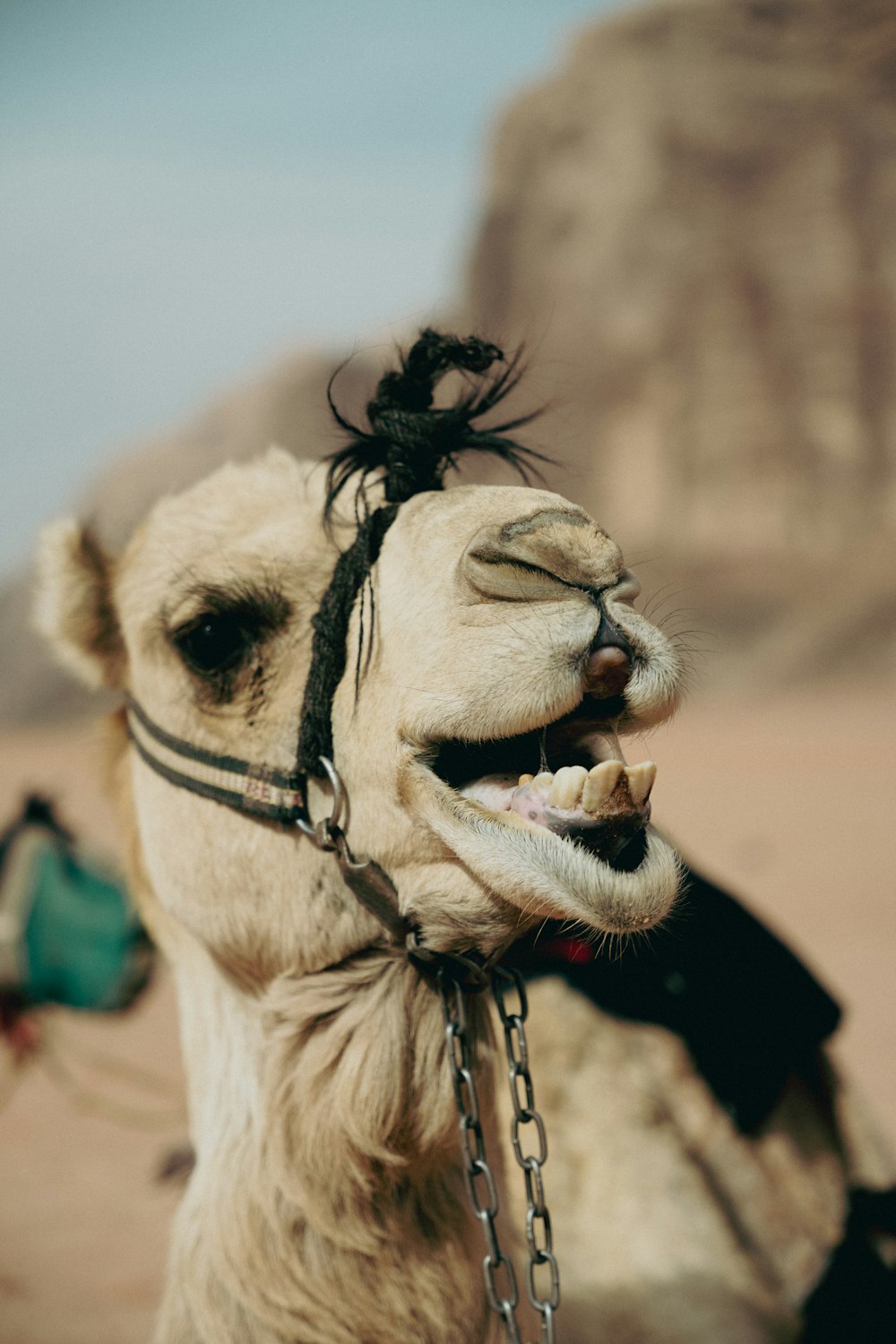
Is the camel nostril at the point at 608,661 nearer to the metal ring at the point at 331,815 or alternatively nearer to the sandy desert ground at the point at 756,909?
the sandy desert ground at the point at 756,909

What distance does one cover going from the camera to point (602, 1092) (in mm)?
2547

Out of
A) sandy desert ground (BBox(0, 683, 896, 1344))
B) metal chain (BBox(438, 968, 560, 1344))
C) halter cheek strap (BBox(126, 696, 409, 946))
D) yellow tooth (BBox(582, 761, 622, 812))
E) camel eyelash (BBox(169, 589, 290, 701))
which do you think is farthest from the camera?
sandy desert ground (BBox(0, 683, 896, 1344))

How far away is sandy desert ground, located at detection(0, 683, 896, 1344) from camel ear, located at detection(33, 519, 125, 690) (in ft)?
0.71

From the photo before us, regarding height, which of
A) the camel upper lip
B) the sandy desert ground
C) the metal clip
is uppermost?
the camel upper lip

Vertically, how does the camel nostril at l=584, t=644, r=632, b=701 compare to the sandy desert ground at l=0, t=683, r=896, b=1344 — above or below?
above

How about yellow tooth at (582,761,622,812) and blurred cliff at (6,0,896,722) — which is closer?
yellow tooth at (582,761,622,812)

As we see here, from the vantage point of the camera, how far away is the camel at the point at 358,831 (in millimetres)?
1477

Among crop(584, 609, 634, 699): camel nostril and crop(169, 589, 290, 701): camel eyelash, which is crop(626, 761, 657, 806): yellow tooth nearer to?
crop(584, 609, 634, 699): camel nostril

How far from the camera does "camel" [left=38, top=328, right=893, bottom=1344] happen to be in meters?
1.48

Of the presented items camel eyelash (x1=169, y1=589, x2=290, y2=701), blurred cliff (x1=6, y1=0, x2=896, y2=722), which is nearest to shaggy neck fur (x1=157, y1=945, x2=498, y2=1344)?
camel eyelash (x1=169, y1=589, x2=290, y2=701)

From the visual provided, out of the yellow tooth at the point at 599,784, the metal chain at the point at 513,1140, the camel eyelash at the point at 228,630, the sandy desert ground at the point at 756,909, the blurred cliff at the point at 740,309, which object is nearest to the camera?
the yellow tooth at the point at 599,784

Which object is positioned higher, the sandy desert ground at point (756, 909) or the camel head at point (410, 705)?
the camel head at point (410, 705)

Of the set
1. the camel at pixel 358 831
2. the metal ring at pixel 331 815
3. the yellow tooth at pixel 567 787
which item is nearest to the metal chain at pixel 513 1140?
the camel at pixel 358 831

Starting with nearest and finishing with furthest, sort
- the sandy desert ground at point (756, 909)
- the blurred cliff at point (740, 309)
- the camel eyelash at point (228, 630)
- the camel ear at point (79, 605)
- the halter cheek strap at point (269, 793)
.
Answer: the halter cheek strap at point (269, 793)
the camel eyelash at point (228, 630)
the camel ear at point (79, 605)
the sandy desert ground at point (756, 909)
the blurred cliff at point (740, 309)
